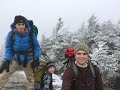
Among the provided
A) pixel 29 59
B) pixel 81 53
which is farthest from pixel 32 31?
pixel 81 53

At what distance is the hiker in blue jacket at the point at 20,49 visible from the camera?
8.80 meters

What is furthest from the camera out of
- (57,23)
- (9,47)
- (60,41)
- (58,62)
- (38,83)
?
(57,23)

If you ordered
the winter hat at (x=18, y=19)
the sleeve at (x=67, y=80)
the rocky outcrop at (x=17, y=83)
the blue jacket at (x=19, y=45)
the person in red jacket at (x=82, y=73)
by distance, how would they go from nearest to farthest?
the sleeve at (x=67, y=80) < the person in red jacket at (x=82, y=73) < the blue jacket at (x=19, y=45) < the winter hat at (x=18, y=19) < the rocky outcrop at (x=17, y=83)

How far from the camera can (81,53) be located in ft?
20.3

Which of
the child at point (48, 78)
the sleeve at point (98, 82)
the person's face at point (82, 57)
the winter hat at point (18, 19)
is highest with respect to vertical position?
the winter hat at point (18, 19)

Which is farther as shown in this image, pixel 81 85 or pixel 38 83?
pixel 38 83

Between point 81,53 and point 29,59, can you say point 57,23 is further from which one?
point 81,53

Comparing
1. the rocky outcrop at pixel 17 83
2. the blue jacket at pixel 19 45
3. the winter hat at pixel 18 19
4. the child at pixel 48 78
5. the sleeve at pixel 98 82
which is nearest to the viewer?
the sleeve at pixel 98 82

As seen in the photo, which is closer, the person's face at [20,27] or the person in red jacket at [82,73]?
the person in red jacket at [82,73]

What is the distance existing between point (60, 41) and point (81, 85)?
28913 millimetres

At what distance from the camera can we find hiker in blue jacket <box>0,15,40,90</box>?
347 inches

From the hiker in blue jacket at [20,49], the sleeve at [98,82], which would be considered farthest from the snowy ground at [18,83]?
the sleeve at [98,82]

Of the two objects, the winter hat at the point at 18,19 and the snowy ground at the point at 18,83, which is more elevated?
the winter hat at the point at 18,19

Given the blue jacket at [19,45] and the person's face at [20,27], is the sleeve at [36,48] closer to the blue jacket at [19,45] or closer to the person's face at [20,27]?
the blue jacket at [19,45]
